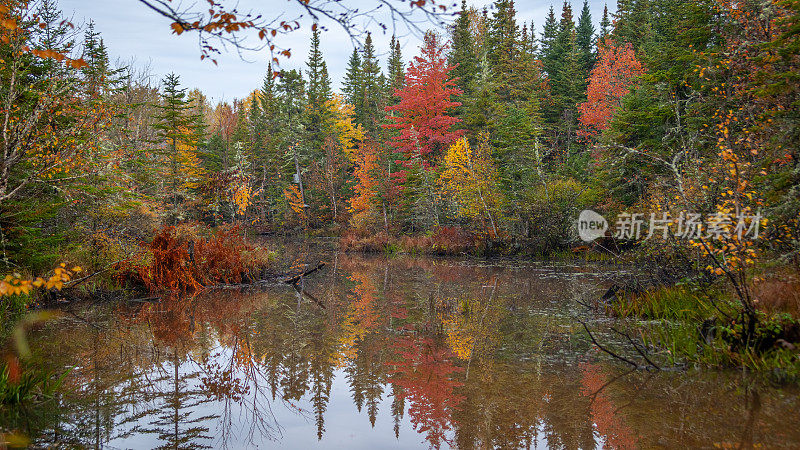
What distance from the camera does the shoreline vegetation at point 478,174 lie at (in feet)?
20.6

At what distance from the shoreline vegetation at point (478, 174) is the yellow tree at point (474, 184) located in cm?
11

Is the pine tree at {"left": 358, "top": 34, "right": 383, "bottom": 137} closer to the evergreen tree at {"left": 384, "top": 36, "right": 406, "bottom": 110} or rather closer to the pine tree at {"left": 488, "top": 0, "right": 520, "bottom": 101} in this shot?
the evergreen tree at {"left": 384, "top": 36, "right": 406, "bottom": 110}

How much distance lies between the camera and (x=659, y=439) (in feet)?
13.0

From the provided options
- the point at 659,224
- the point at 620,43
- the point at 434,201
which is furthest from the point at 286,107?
the point at 659,224

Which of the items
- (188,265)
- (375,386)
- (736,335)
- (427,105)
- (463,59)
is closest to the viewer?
(736,335)

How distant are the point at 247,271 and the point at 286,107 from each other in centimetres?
3433

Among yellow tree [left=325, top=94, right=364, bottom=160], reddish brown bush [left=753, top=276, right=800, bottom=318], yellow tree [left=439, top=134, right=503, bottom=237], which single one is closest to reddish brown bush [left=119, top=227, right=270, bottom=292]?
yellow tree [left=439, top=134, right=503, bottom=237]

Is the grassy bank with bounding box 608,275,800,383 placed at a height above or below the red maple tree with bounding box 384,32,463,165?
below

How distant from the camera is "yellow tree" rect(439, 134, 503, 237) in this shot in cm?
2153

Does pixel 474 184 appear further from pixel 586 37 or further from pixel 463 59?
pixel 586 37

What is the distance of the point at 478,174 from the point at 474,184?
59cm

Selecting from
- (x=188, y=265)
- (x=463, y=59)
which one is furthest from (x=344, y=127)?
(x=188, y=265)

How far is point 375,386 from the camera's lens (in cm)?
568

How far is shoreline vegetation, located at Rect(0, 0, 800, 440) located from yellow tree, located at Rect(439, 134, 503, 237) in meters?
0.11
